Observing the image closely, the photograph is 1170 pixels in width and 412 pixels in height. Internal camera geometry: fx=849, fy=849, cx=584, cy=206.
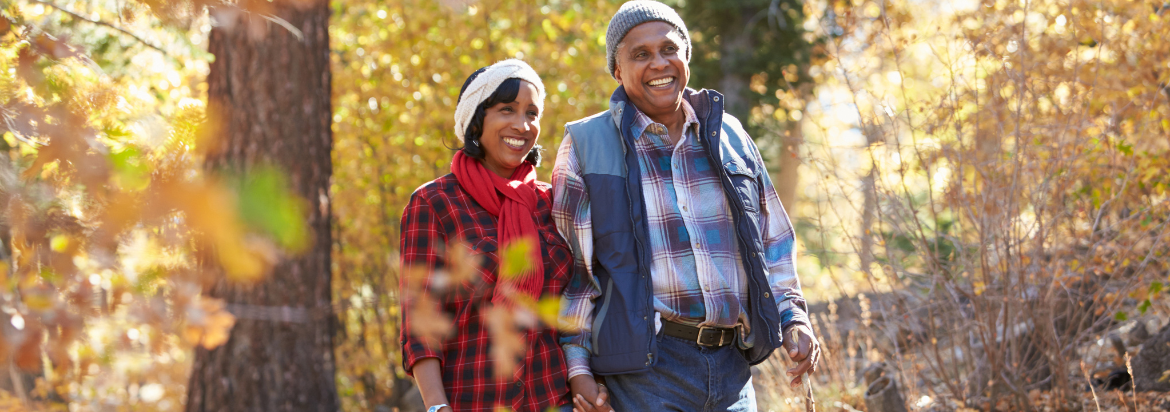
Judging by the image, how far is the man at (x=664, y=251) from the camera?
2172 mm

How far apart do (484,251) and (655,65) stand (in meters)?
0.68

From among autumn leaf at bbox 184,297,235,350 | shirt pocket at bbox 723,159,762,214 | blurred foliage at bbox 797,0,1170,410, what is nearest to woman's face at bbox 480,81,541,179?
shirt pocket at bbox 723,159,762,214

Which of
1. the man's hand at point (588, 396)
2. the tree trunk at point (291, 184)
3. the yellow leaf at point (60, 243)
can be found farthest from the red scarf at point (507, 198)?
the tree trunk at point (291, 184)

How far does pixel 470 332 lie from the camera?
2.18 metres

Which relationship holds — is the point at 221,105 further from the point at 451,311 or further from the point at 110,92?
the point at 110,92

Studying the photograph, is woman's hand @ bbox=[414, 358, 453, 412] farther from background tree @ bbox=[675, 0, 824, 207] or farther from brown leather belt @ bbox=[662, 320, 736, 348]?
background tree @ bbox=[675, 0, 824, 207]

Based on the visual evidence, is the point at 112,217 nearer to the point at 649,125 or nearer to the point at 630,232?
the point at 630,232

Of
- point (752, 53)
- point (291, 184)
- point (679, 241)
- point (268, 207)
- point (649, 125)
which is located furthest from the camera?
point (752, 53)

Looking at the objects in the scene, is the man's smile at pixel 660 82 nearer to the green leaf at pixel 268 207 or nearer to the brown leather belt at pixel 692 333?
the brown leather belt at pixel 692 333

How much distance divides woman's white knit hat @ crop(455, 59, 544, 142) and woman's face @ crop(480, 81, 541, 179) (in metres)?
0.03

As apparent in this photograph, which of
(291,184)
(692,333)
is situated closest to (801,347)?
(692,333)

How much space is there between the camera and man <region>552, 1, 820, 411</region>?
217 centimetres

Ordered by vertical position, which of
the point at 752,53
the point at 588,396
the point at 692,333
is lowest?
the point at 588,396

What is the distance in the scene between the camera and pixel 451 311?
2195mm
